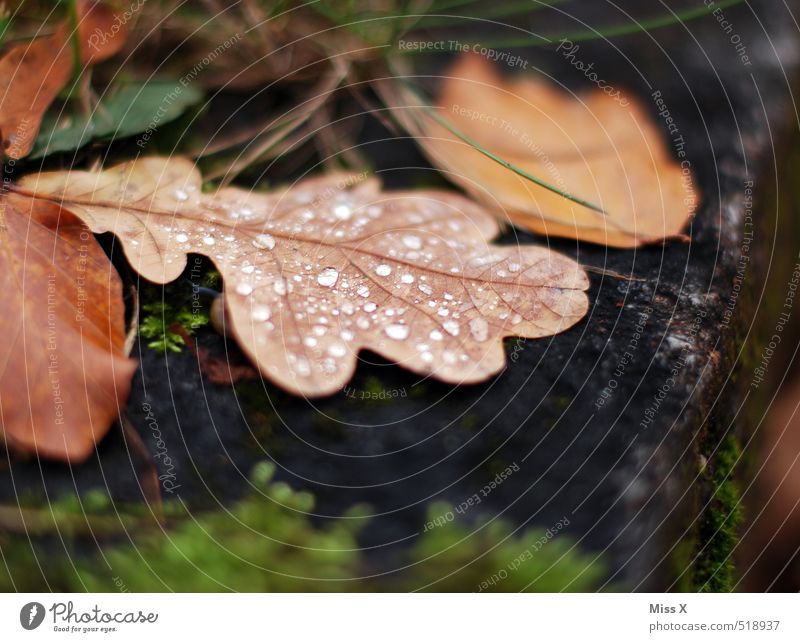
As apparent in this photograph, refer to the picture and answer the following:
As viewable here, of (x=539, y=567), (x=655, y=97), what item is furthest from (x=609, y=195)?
(x=539, y=567)

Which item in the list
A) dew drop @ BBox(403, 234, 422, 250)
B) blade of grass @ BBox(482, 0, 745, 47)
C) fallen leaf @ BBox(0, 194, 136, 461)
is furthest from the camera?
blade of grass @ BBox(482, 0, 745, 47)

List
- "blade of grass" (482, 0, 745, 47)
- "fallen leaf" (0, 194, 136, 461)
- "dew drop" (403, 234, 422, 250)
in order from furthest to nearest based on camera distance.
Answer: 1. "blade of grass" (482, 0, 745, 47)
2. "dew drop" (403, 234, 422, 250)
3. "fallen leaf" (0, 194, 136, 461)

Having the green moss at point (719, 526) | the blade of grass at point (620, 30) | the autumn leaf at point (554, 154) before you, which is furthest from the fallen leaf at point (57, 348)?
the blade of grass at point (620, 30)

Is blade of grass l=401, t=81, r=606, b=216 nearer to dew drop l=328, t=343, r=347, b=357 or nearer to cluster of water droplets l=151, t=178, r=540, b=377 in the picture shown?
cluster of water droplets l=151, t=178, r=540, b=377

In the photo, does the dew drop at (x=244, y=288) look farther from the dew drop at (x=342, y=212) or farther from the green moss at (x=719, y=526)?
the green moss at (x=719, y=526)

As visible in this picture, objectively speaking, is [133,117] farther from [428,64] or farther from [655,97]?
[655,97]

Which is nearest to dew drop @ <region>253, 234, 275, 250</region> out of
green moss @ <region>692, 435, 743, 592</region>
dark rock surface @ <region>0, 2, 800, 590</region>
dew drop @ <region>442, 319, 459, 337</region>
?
dark rock surface @ <region>0, 2, 800, 590</region>
